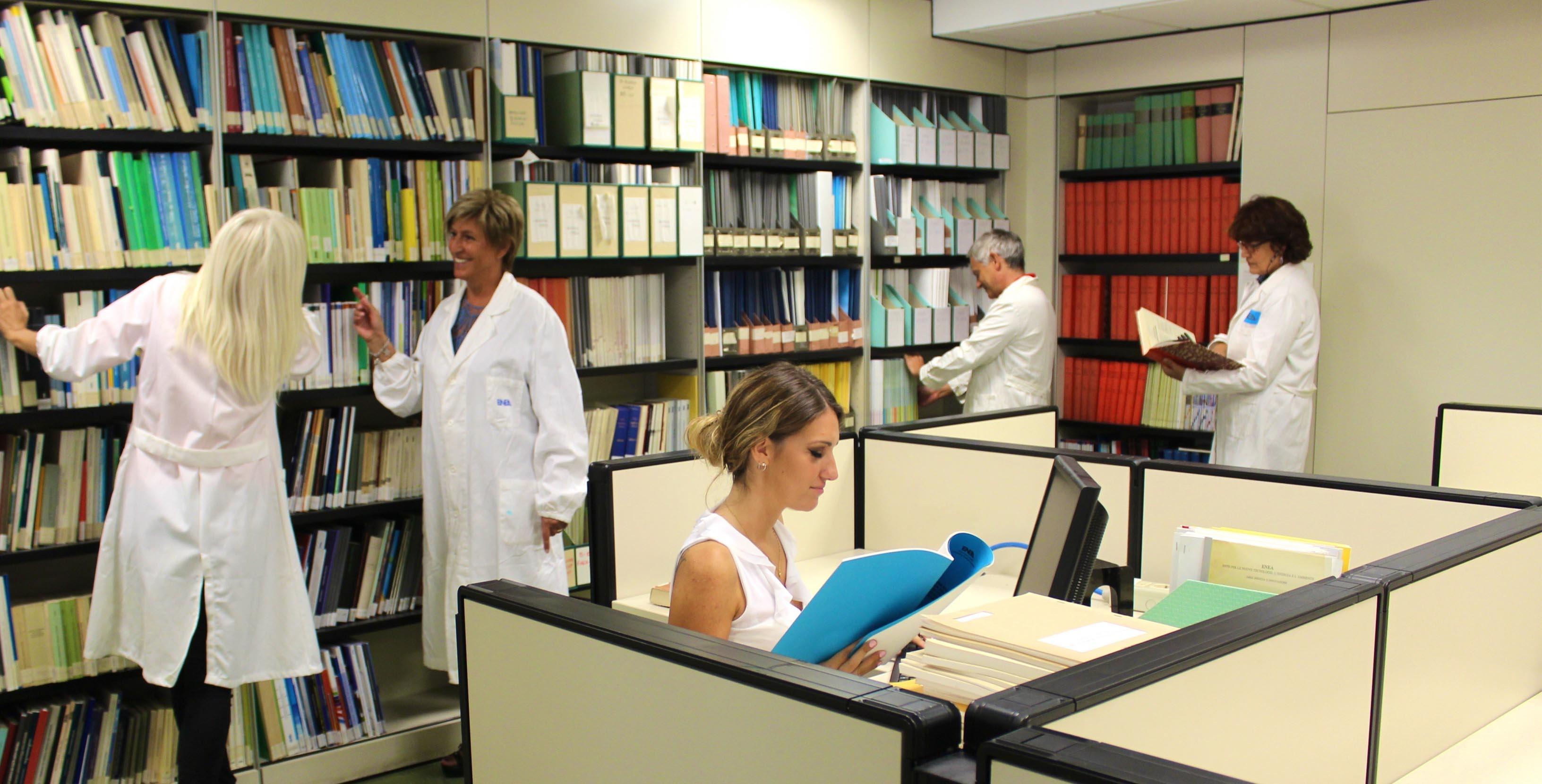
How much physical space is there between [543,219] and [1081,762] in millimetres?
3081

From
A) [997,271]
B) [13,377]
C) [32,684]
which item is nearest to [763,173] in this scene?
[997,271]

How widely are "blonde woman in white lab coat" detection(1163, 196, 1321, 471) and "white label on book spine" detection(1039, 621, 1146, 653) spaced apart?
295 centimetres

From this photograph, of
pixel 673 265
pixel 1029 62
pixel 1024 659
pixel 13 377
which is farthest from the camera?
pixel 1029 62

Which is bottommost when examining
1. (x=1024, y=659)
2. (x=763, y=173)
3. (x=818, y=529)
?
(x=818, y=529)

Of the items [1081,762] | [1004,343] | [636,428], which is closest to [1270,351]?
[1004,343]

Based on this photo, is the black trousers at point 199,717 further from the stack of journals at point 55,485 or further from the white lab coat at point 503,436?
the white lab coat at point 503,436

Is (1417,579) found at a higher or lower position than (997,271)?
lower

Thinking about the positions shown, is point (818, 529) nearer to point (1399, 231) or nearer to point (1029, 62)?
point (1399, 231)

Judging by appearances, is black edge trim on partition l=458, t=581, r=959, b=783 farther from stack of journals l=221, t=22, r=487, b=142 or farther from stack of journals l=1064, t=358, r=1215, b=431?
stack of journals l=1064, t=358, r=1215, b=431

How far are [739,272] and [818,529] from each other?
1440 mm

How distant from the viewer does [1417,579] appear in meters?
1.75

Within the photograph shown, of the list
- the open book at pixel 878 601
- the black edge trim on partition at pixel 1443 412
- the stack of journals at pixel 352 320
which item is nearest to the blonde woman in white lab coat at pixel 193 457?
the stack of journals at pixel 352 320

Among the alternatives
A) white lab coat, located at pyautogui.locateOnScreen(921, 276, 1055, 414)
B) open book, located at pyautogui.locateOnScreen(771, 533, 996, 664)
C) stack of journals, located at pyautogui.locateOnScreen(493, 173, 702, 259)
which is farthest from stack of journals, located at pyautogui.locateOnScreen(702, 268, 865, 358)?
open book, located at pyautogui.locateOnScreen(771, 533, 996, 664)

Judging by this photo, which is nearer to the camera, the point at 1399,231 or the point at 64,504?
the point at 64,504
